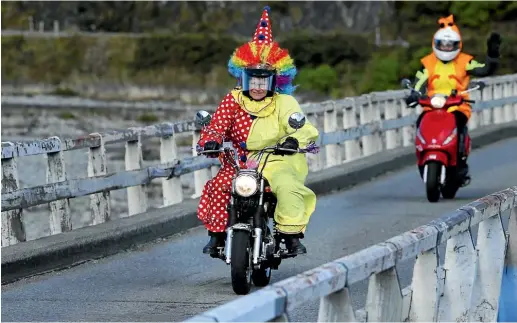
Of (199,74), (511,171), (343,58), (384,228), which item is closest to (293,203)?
(384,228)

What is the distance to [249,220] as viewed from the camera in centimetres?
1099

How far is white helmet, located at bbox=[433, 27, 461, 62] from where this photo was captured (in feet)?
57.5

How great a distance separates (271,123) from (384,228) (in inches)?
181

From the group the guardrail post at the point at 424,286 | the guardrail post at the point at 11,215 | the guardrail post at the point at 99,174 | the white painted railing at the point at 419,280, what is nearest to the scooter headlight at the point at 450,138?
the guardrail post at the point at 99,174

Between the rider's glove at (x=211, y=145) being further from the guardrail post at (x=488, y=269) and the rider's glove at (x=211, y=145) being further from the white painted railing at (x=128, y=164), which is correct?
the guardrail post at (x=488, y=269)

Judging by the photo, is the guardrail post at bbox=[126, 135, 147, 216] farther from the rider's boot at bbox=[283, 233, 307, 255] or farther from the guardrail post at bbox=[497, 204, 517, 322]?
the guardrail post at bbox=[497, 204, 517, 322]

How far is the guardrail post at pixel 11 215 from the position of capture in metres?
13.1

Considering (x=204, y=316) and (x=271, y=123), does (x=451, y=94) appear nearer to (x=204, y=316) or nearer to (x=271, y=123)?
(x=271, y=123)

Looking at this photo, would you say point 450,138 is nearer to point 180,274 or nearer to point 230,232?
point 180,274

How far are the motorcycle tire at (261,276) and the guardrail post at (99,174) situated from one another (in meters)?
3.58

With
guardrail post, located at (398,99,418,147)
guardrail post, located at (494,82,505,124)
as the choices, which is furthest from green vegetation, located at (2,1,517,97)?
guardrail post, located at (398,99,418,147)

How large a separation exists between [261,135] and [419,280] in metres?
3.62

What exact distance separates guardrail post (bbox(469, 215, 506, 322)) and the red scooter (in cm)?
862

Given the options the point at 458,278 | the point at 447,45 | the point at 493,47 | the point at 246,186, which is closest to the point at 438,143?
the point at 447,45
